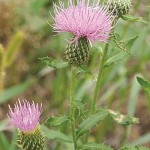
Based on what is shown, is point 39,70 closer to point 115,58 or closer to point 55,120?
point 115,58

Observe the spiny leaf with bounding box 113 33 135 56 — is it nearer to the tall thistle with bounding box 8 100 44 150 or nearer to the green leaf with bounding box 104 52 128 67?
the green leaf with bounding box 104 52 128 67

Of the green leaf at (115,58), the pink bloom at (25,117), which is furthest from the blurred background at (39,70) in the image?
the pink bloom at (25,117)

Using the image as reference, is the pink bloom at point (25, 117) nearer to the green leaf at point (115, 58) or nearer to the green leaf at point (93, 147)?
the green leaf at point (93, 147)

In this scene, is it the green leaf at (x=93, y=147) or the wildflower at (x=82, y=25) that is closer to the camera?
the wildflower at (x=82, y=25)

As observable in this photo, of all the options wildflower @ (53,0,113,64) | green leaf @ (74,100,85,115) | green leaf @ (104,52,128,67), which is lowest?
green leaf @ (74,100,85,115)

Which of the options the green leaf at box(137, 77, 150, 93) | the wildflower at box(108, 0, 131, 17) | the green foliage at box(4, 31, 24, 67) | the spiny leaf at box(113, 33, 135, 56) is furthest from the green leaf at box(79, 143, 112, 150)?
the green foliage at box(4, 31, 24, 67)

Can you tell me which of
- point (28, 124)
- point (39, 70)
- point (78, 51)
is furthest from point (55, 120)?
point (39, 70)

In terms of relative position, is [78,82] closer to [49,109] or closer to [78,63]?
[49,109]
